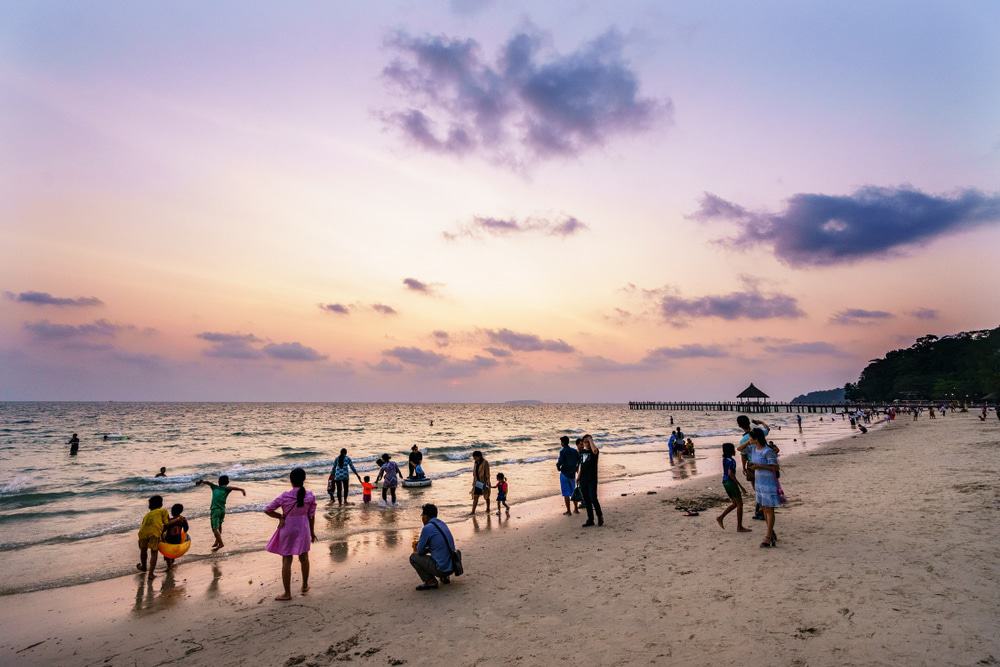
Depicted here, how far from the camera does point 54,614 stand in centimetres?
872

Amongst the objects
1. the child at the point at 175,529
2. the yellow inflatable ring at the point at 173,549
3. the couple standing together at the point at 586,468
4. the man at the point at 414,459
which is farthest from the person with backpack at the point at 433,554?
the man at the point at 414,459

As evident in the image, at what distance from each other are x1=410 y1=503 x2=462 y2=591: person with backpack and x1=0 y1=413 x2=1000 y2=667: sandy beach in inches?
12.7

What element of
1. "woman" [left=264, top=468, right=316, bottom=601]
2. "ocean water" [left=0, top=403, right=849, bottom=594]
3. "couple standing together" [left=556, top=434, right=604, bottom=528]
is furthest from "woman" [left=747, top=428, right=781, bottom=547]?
"ocean water" [left=0, top=403, right=849, bottom=594]

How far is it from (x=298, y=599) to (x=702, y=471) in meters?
21.4

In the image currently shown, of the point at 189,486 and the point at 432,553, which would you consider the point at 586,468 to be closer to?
the point at 432,553

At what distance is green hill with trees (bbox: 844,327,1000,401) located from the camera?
254ft

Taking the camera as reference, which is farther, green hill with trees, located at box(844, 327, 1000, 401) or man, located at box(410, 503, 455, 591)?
green hill with trees, located at box(844, 327, 1000, 401)

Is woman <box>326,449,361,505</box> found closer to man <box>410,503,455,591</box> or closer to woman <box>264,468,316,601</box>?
woman <box>264,468,316,601</box>

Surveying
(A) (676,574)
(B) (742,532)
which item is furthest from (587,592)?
(B) (742,532)

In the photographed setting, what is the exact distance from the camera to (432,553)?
27.2 ft

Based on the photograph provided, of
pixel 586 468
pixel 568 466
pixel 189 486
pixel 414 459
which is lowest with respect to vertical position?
pixel 189 486

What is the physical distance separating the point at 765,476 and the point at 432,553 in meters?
6.44

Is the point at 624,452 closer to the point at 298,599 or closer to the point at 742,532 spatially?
the point at 742,532

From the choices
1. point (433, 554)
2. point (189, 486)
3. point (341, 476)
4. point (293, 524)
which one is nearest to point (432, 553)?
point (433, 554)
